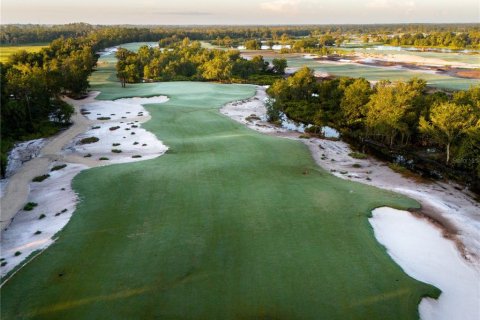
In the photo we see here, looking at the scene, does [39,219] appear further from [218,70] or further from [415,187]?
[218,70]

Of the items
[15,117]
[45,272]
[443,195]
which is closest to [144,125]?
[15,117]

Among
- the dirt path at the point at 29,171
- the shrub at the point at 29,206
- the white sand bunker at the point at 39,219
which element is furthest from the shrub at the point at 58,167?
the shrub at the point at 29,206

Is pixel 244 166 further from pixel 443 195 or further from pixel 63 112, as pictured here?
pixel 63 112

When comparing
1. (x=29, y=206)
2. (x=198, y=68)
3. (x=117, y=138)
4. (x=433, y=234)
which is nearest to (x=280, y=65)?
(x=198, y=68)

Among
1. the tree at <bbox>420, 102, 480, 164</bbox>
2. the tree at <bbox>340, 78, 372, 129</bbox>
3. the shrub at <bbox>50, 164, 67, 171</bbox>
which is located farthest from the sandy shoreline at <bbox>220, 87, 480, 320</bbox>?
the shrub at <bbox>50, 164, 67, 171</bbox>

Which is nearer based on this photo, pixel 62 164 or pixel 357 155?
pixel 62 164

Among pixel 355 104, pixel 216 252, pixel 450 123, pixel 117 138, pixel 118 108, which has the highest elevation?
pixel 355 104

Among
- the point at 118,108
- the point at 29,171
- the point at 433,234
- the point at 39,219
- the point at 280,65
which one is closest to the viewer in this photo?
the point at 433,234
